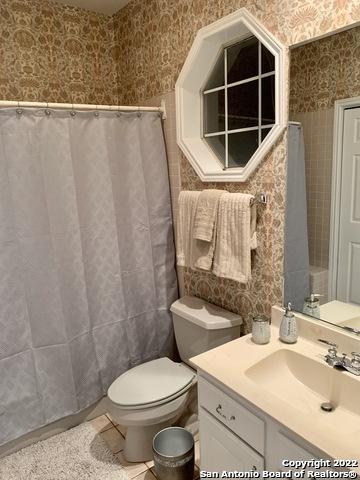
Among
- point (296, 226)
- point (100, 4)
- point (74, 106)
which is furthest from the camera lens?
point (100, 4)

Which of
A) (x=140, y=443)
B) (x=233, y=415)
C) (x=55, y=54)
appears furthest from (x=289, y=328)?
(x=55, y=54)

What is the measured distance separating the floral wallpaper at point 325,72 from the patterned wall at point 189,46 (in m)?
0.05

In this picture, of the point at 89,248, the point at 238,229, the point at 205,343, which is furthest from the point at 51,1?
the point at 205,343

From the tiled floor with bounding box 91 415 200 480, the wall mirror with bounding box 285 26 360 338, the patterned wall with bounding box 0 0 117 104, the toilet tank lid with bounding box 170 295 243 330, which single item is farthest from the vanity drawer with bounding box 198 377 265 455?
the patterned wall with bounding box 0 0 117 104

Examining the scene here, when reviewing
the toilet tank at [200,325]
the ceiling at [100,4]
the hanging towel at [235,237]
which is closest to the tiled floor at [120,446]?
the toilet tank at [200,325]

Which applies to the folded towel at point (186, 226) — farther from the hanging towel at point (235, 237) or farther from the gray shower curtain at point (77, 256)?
the gray shower curtain at point (77, 256)

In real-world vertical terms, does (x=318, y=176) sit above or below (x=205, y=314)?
above

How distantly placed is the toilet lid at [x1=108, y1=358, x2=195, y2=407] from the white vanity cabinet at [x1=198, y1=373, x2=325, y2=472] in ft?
1.14

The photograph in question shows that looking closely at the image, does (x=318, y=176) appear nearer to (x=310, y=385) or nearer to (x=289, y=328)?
(x=289, y=328)

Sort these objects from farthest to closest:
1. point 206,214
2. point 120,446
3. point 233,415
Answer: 1. point 120,446
2. point 206,214
3. point 233,415

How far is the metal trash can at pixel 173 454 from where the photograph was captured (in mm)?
1552

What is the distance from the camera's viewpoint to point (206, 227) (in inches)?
66.2

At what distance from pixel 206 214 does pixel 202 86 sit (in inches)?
29.4

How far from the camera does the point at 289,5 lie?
1337 millimetres
